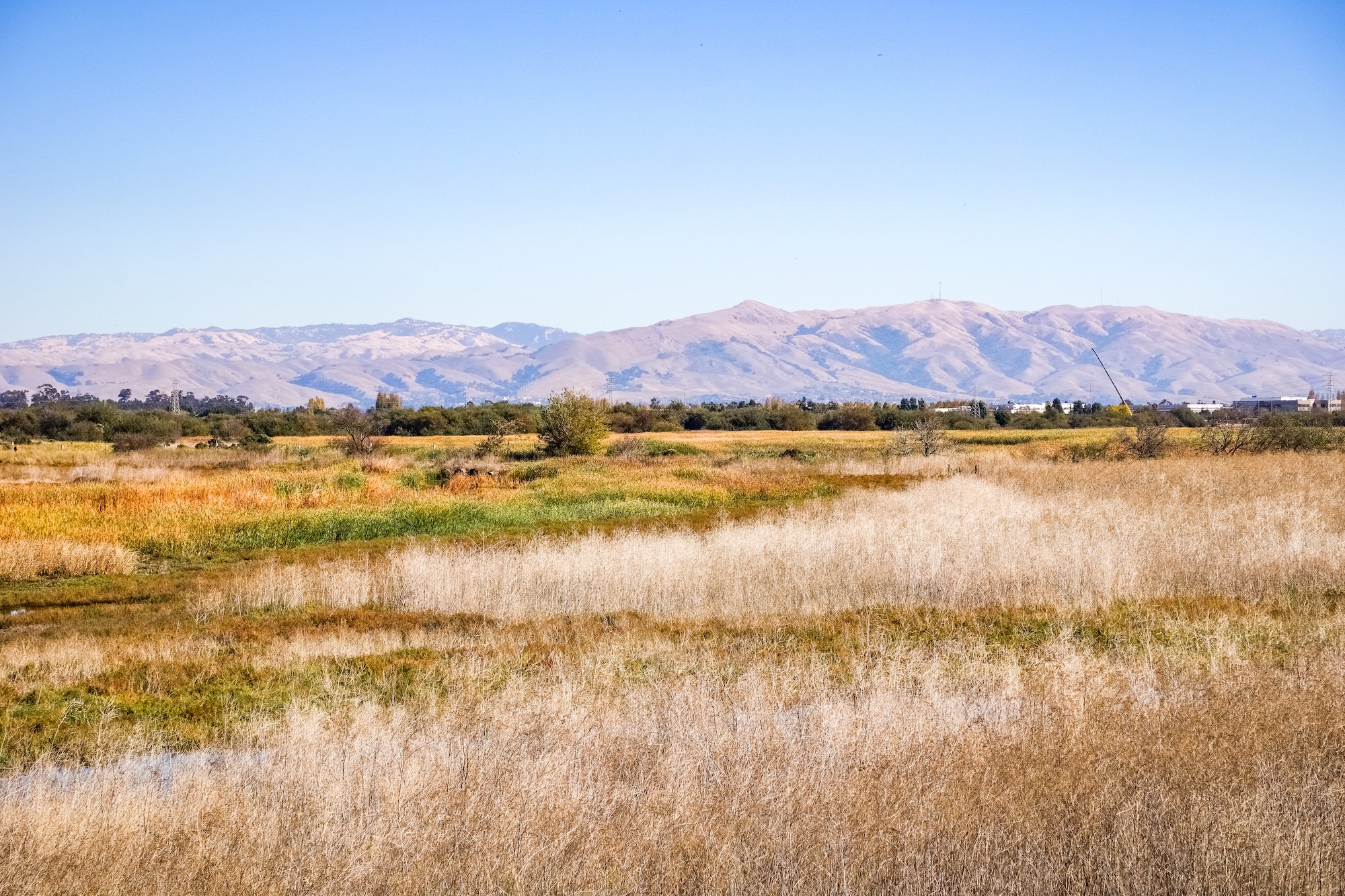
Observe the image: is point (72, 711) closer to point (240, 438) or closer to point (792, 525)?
point (792, 525)

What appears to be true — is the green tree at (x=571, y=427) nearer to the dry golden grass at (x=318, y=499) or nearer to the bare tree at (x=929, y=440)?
the dry golden grass at (x=318, y=499)

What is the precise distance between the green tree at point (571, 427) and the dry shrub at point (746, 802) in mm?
44389

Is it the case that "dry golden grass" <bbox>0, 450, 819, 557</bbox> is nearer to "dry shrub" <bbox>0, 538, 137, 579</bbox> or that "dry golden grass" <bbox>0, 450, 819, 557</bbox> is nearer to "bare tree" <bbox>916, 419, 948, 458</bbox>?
"dry shrub" <bbox>0, 538, 137, 579</bbox>

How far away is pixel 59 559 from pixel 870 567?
17.5 metres

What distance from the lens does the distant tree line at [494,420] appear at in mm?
72062

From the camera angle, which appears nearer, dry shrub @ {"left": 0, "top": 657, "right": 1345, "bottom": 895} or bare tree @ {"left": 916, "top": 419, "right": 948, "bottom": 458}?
dry shrub @ {"left": 0, "top": 657, "right": 1345, "bottom": 895}

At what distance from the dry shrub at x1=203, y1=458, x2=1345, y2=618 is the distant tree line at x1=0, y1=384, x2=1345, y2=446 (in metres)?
34.5

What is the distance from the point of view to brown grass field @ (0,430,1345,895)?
24.3ft

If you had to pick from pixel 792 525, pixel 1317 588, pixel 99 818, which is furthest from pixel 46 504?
pixel 1317 588

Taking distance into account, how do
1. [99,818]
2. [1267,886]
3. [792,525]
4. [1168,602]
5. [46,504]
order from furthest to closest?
[46,504] < [792,525] < [1168,602] < [99,818] < [1267,886]

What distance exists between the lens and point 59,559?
933 inches

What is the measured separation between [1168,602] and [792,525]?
969 cm

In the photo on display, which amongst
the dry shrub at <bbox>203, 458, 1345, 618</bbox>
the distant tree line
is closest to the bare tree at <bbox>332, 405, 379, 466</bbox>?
the distant tree line

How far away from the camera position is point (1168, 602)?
Answer: 16.4 meters
